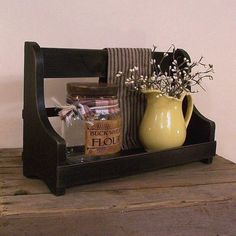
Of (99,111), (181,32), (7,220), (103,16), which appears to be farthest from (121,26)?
(7,220)

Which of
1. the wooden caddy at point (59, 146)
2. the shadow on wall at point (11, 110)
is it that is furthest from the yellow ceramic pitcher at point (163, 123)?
the shadow on wall at point (11, 110)

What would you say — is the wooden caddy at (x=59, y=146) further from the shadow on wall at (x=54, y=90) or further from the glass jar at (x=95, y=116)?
the shadow on wall at (x=54, y=90)

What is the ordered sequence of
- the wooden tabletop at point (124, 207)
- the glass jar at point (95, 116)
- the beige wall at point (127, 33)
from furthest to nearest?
the beige wall at point (127, 33) → the glass jar at point (95, 116) → the wooden tabletop at point (124, 207)

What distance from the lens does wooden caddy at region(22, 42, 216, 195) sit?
0.63m

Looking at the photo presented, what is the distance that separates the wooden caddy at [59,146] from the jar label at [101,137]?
0.07 feet

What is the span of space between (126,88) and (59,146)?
0.26m

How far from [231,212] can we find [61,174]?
32cm

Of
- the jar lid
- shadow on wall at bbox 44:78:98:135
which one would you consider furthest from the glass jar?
shadow on wall at bbox 44:78:98:135

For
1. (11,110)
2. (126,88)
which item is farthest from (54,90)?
(126,88)

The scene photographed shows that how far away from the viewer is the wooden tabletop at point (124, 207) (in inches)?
Result: 22.4

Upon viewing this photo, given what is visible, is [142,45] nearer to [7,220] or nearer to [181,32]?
[181,32]

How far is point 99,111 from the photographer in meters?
0.70

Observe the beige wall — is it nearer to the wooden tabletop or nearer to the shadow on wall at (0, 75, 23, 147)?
the shadow on wall at (0, 75, 23, 147)

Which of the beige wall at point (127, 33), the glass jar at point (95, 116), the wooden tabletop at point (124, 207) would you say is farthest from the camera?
the beige wall at point (127, 33)
